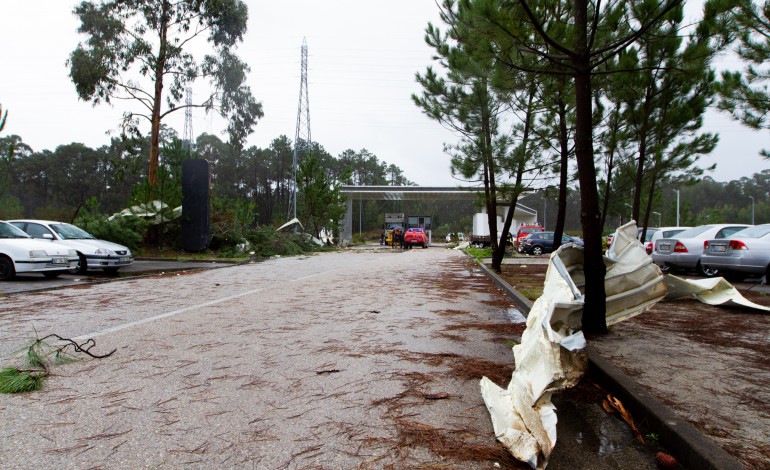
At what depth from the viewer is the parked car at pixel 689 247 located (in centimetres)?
1274

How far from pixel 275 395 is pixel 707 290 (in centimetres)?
705

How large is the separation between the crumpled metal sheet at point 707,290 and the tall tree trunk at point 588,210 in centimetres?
269

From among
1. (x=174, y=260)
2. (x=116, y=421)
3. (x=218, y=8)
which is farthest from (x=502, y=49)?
(x=218, y=8)

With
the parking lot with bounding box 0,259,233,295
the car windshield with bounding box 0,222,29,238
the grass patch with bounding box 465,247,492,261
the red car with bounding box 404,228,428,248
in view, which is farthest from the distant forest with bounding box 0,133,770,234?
the car windshield with bounding box 0,222,29,238

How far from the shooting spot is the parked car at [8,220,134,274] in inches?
498

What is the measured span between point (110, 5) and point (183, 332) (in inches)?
995

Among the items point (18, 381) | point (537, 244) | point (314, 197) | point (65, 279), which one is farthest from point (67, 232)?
point (537, 244)

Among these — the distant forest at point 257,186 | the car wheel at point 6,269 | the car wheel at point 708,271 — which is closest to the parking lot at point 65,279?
the car wheel at point 6,269

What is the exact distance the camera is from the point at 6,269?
1133 centimetres

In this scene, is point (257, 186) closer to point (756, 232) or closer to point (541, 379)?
point (756, 232)

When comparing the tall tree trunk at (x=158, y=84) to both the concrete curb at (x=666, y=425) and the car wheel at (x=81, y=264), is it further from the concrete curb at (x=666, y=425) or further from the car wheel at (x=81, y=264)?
the concrete curb at (x=666, y=425)

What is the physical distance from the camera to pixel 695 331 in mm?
5773

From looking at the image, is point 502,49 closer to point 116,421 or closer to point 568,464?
point 568,464

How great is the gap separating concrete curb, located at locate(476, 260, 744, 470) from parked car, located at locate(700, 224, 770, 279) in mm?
8470
